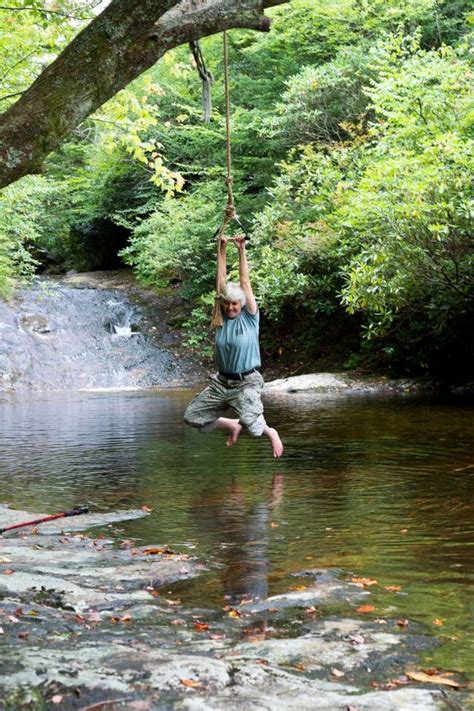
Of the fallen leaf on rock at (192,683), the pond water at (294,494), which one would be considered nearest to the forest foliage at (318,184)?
the pond water at (294,494)

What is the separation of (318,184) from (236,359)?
48.9 ft

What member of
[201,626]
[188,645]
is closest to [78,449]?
[201,626]

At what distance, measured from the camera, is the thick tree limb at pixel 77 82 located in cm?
425

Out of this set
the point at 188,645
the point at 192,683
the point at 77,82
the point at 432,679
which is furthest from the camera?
the point at 77,82

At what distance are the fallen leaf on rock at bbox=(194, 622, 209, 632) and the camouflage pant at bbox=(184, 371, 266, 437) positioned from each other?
4627 millimetres

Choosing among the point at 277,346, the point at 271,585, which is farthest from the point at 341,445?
the point at 277,346

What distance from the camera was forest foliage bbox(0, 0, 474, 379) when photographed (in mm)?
15164

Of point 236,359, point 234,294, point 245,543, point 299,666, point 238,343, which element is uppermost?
point 234,294

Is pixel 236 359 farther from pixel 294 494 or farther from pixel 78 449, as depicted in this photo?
pixel 78 449

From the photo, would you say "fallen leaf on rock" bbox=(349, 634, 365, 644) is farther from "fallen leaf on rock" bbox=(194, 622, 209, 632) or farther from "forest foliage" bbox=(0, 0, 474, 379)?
"forest foliage" bbox=(0, 0, 474, 379)

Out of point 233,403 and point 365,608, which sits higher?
point 233,403

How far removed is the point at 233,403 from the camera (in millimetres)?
8586

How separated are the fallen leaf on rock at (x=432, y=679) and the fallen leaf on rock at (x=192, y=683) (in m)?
0.81

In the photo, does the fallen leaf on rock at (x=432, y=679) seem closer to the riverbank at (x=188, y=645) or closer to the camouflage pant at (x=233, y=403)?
the riverbank at (x=188, y=645)
